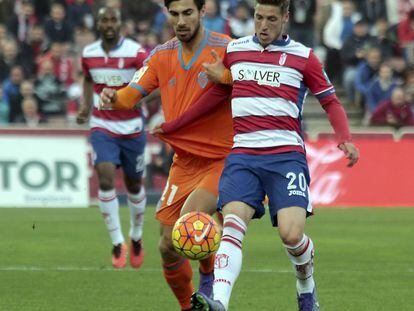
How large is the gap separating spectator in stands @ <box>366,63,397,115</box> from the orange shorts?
12.9 metres

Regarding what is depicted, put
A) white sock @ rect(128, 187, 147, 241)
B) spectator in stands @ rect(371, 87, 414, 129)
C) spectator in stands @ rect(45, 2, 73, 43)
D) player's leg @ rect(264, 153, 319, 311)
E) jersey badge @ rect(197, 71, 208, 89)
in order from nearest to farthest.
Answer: player's leg @ rect(264, 153, 319, 311)
jersey badge @ rect(197, 71, 208, 89)
white sock @ rect(128, 187, 147, 241)
spectator in stands @ rect(371, 87, 414, 129)
spectator in stands @ rect(45, 2, 73, 43)

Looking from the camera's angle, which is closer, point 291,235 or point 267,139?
point 291,235

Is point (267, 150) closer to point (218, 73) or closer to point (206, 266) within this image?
point (218, 73)

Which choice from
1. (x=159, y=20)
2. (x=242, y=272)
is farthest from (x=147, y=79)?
(x=159, y=20)

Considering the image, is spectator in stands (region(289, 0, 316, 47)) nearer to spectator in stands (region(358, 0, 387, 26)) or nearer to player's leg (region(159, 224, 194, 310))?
spectator in stands (region(358, 0, 387, 26))

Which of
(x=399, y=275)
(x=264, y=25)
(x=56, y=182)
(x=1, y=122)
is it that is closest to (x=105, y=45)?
(x=399, y=275)

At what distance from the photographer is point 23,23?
971 inches

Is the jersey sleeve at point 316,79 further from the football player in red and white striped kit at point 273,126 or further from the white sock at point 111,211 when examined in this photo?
the white sock at point 111,211

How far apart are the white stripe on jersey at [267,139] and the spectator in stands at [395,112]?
508 inches

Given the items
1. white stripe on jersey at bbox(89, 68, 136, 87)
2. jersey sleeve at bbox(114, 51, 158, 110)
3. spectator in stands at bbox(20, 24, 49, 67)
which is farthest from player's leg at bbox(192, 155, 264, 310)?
spectator in stands at bbox(20, 24, 49, 67)

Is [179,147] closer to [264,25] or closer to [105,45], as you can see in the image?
[264,25]

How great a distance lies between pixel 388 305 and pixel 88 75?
4732 mm

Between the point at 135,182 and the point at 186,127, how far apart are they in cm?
451

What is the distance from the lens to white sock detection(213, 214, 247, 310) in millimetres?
8211
